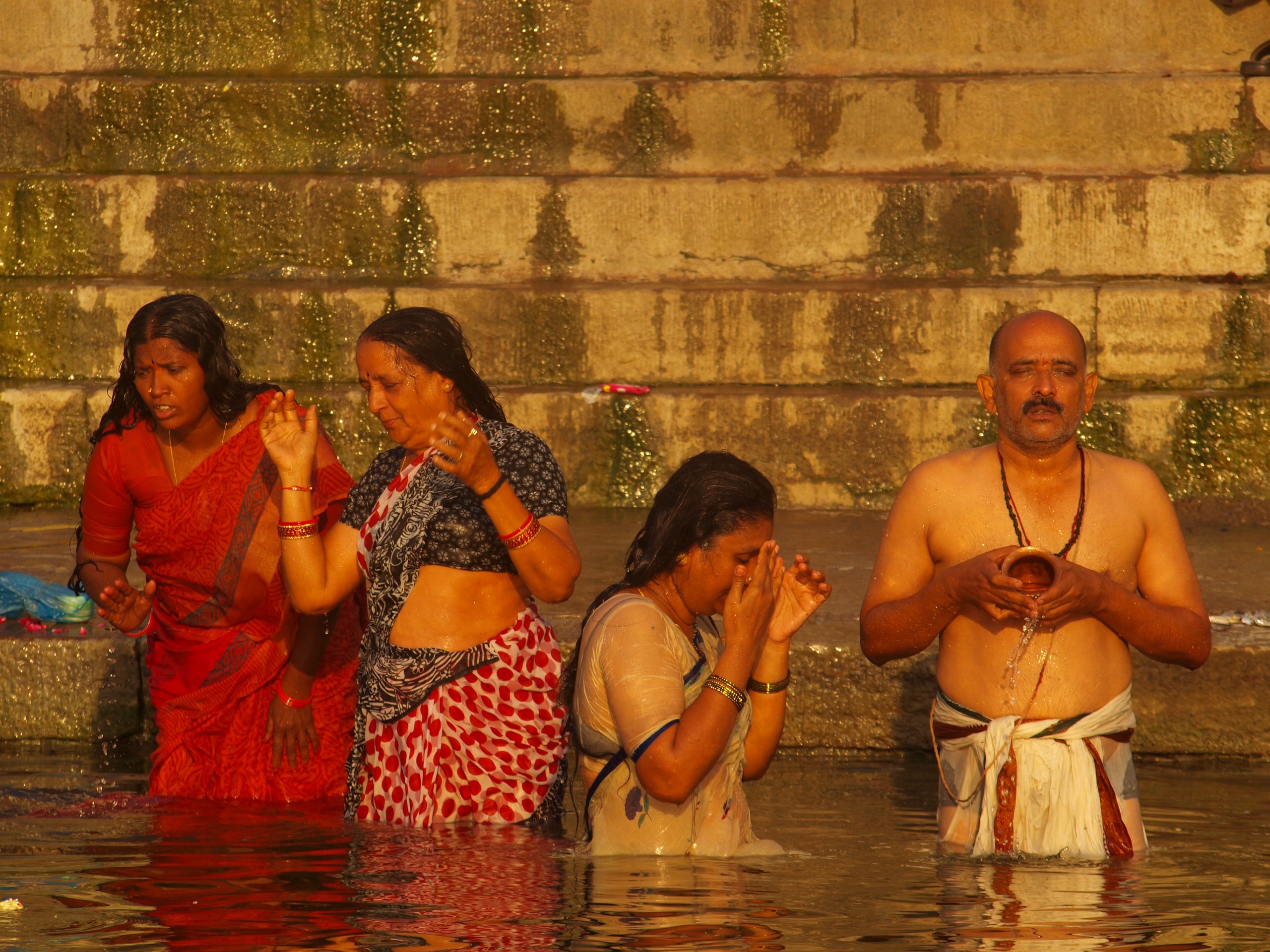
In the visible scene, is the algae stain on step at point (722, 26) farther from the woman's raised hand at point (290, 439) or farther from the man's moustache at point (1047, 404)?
the man's moustache at point (1047, 404)

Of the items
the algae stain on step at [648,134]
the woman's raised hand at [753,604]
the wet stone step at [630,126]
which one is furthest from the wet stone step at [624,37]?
the woman's raised hand at [753,604]

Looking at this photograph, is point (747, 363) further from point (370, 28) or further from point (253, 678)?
point (253, 678)

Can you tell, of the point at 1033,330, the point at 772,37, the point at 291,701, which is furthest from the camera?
the point at 772,37

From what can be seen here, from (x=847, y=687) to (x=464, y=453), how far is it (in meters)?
2.22

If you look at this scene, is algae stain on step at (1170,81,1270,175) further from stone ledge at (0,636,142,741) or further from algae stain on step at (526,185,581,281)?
stone ledge at (0,636,142,741)

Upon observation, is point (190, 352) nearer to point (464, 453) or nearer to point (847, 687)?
point (464, 453)

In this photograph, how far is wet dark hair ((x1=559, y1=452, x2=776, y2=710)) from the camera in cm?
363

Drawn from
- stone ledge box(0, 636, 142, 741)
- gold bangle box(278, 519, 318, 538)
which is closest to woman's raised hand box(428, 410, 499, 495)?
gold bangle box(278, 519, 318, 538)

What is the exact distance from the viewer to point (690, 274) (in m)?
8.61

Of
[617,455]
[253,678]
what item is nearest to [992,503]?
[253,678]

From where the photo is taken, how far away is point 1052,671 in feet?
13.2

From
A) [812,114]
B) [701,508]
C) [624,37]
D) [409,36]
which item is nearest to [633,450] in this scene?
[812,114]

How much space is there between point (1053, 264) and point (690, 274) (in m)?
1.85

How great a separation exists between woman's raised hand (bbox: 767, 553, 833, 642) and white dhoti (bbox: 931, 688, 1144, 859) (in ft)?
2.17
